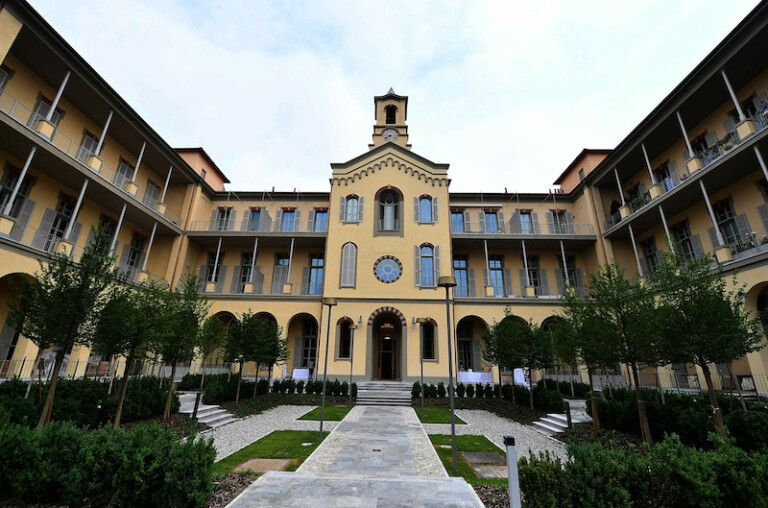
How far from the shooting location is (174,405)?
11.4 metres

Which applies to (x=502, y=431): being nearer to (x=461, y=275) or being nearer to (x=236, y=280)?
(x=461, y=275)

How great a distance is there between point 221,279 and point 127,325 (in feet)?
51.9

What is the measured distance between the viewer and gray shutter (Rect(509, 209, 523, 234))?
2373cm

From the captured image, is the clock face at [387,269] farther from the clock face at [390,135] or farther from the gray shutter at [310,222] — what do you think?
the clock face at [390,135]

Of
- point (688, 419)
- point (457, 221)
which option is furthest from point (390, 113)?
point (688, 419)

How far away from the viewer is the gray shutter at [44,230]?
14.1 meters

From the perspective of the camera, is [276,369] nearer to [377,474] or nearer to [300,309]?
[300,309]

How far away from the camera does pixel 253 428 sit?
10656 mm

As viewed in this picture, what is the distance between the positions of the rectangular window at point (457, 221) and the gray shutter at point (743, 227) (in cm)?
1341

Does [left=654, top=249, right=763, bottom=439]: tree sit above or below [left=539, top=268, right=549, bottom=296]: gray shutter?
below

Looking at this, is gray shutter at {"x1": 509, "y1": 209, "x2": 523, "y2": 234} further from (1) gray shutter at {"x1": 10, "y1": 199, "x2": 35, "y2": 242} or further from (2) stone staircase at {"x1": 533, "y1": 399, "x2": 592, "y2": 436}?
(1) gray shutter at {"x1": 10, "y1": 199, "x2": 35, "y2": 242}

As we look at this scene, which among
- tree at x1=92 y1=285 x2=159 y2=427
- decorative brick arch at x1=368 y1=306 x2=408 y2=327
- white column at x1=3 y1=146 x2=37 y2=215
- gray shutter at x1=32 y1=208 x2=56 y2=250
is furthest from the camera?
decorative brick arch at x1=368 y1=306 x2=408 y2=327

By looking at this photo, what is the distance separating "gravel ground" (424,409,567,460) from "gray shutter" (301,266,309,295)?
510 inches

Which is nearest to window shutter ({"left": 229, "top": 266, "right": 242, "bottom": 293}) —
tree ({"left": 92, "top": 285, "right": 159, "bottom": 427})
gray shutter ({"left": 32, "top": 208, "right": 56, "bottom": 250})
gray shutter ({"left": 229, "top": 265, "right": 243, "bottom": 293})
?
gray shutter ({"left": 229, "top": 265, "right": 243, "bottom": 293})
